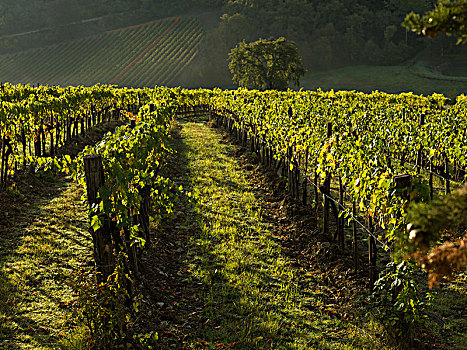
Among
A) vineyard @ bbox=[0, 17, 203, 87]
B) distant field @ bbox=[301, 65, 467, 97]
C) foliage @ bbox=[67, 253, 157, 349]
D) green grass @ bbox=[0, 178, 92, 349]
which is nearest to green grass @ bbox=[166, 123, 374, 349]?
foliage @ bbox=[67, 253, 157, 349]

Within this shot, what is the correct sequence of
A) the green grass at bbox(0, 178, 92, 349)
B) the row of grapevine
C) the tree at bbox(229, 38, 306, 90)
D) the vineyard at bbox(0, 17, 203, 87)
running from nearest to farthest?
the green grass at bbox(0, 178, 92, 349)
the row of grapevine
the tree at bbox(229, 38, 306, 90)
the vineyard at bbox(0, 17, 203, 87)

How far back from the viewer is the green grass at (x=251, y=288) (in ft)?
15.9

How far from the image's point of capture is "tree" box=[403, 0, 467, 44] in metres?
1.69

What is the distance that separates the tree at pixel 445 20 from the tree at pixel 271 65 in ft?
180

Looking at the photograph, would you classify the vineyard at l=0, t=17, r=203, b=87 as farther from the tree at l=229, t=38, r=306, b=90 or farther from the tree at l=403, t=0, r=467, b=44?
the tree at l=403, t=0, r=467, b=44

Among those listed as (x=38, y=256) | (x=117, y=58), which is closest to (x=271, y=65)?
(x=117, y=58)

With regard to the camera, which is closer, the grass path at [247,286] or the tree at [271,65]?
the grass path at [247,286]

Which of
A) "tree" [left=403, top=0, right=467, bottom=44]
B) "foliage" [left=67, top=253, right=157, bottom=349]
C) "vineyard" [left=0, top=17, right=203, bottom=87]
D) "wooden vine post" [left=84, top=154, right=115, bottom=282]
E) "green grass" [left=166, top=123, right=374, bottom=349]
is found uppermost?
"vineyard" [left=0, top=17, right=203, bottom=87]

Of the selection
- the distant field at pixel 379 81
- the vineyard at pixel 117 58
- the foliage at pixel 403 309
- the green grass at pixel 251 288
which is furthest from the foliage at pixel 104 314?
the vineyard at pixel 117 58

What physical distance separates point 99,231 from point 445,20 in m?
3.79

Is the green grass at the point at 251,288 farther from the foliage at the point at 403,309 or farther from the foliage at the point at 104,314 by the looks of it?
the foliage at the point at 104,314

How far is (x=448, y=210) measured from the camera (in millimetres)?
1667

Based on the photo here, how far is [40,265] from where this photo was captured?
6.23 metres

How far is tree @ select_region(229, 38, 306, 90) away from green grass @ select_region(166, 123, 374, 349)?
48.5 metres
